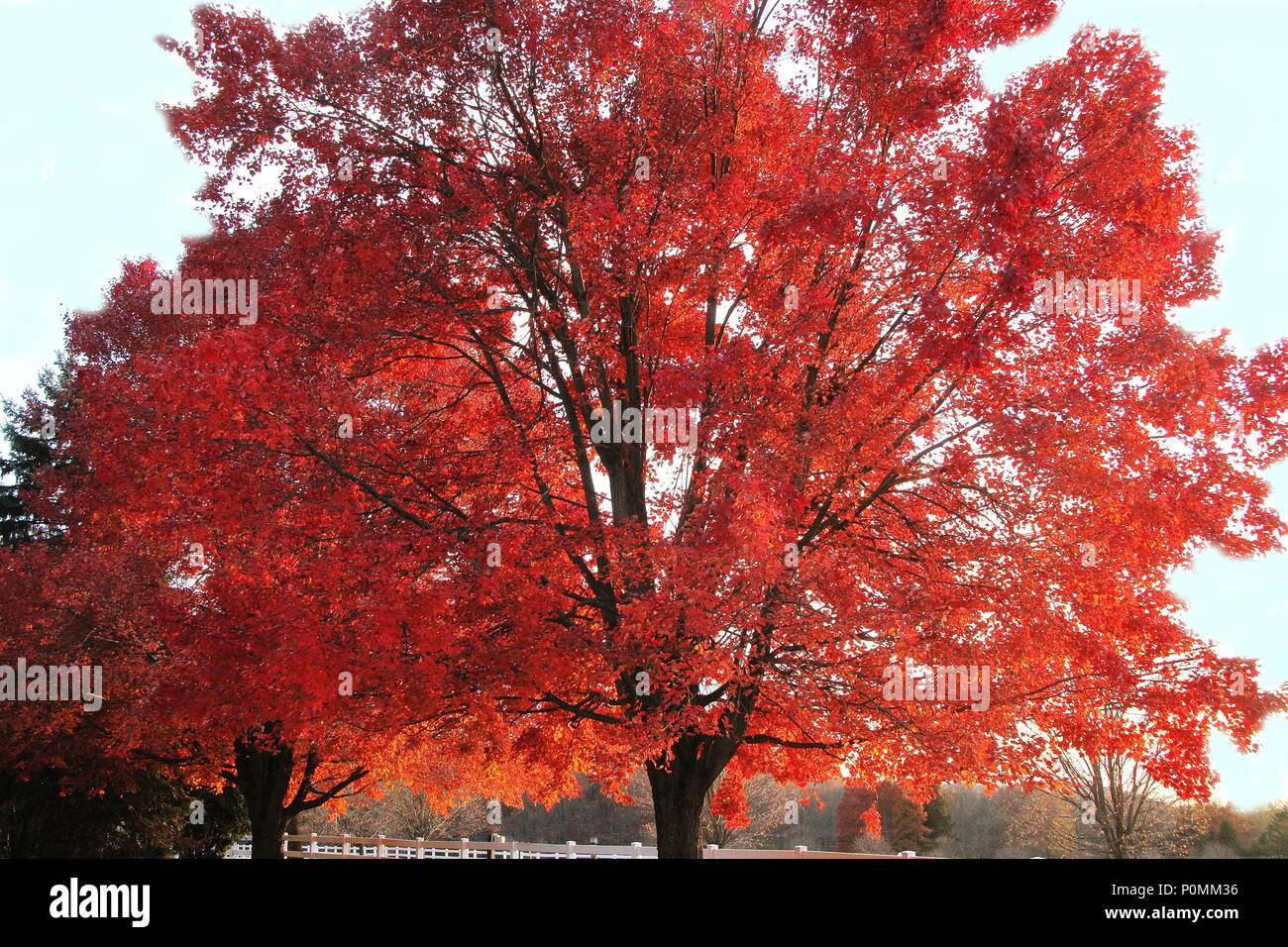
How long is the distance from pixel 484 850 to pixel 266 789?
8.90 metres

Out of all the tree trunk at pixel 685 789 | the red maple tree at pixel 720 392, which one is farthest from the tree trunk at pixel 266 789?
the tree trunk at pixel 685 789

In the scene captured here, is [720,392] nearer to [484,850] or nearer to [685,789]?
[685,789]

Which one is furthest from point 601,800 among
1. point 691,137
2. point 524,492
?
point 691,137

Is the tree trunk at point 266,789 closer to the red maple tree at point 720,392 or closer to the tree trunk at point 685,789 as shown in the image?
the red maple tree at point 720,392

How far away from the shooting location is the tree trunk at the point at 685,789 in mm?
11125

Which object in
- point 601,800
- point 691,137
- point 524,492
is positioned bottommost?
point 601,800

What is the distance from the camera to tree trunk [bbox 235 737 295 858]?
758 inches

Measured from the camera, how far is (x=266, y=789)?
19562mm

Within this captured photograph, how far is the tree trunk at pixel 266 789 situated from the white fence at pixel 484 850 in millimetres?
4843

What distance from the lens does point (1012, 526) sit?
388 inches

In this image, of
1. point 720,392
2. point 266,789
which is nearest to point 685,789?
point 720,392

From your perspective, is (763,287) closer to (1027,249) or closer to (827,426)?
(827,426)
